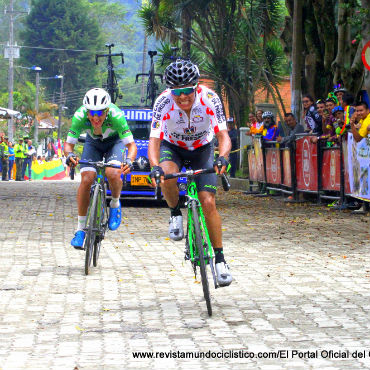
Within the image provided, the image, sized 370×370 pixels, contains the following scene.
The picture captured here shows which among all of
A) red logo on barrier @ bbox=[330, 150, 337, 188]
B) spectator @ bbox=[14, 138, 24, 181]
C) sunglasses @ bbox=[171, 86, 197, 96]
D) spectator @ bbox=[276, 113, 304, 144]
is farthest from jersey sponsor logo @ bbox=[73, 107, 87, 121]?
spectator @ bbox=[14, 138, 24, 181]

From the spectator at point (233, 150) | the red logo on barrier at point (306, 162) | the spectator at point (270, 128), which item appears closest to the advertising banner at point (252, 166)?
the spectator at point (270, 128)

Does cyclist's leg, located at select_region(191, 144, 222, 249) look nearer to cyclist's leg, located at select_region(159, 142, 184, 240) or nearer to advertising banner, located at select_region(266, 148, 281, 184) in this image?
cyclist's leg, located at select_region(159, 142, 184, 240)

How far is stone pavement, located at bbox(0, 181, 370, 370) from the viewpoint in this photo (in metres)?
5.72

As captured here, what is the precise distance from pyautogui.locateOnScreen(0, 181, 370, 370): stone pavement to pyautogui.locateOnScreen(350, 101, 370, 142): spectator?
5.79 ft

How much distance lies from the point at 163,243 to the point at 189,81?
5.28 meters

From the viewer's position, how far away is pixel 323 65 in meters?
22.8

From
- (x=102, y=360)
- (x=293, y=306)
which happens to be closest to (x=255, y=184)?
(x=293, y=306)

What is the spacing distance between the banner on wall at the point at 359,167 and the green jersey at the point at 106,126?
230 inches

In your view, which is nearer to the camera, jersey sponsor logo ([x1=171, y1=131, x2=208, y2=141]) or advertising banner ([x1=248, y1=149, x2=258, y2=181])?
jersey sponsor logo ([x1=171, y1=131, x2=208, y2=141])

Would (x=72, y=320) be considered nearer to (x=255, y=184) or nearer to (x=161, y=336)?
(x=161, y=336)

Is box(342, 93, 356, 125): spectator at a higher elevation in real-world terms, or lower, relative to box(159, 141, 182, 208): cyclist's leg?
higher

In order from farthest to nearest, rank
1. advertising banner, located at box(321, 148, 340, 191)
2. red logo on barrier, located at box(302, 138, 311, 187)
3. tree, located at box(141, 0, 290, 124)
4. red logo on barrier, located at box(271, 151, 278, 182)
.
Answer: tree, located at box(141, 0, 290, 124) < red logo on barrier, located at box(271, 151, 278, 182) < red logo on barrier, located at box(302, 138, 311, 187) < advertising banner, located at box(321, 148, 340, 191)

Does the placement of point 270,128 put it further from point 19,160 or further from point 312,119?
point 19,160

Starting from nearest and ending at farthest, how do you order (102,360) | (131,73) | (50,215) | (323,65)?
(102,360), (50,215), (323,65), (131,73)
